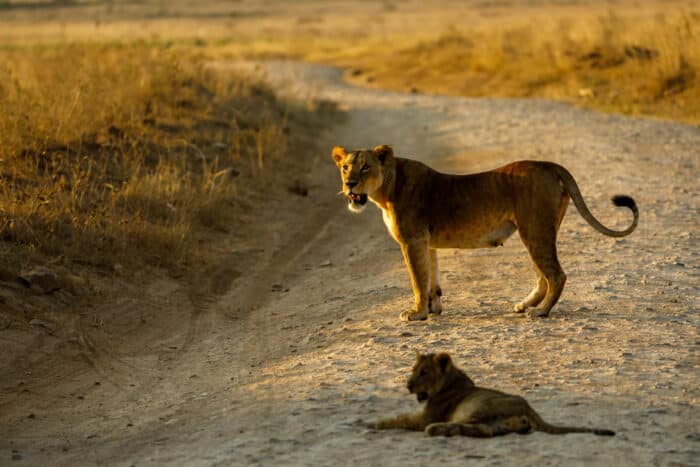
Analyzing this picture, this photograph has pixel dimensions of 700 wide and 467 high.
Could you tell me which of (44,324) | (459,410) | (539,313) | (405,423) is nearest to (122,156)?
(44,324)

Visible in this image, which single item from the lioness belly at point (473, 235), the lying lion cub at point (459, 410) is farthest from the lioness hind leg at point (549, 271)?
the lying lion cub at point (459, 410)

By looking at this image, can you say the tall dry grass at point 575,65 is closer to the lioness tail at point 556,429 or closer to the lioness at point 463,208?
the lioness at point 463,208

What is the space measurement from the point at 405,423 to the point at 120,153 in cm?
851

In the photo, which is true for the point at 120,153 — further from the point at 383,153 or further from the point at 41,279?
the point at 383,153

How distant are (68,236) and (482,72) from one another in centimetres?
2074

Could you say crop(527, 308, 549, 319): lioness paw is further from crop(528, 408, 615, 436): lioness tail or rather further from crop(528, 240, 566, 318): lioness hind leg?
crop(528, 408, 615, 436): lioness tail

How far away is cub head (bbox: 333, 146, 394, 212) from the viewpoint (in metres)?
7.71

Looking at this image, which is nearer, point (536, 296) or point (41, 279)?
point (536, 296)

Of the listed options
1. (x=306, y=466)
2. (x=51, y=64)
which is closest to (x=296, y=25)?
(x=51, y=64)

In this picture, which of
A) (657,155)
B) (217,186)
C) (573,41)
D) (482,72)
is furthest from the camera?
(482,72)

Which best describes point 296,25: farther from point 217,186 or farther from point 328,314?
point 328,314

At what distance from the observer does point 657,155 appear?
14.7 meters

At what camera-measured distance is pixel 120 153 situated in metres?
13.2

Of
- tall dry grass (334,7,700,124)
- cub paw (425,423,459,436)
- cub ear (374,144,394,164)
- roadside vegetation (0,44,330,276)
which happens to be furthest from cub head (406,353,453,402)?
tall dry grass (334,7,700,124)
